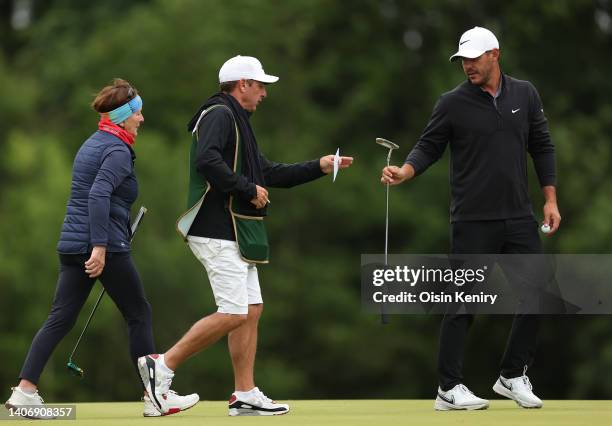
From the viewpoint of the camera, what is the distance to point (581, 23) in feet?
109

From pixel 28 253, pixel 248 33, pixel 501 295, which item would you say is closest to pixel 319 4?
pixel 248 33

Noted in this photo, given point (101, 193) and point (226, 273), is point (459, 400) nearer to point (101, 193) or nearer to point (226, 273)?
point (226, 273)

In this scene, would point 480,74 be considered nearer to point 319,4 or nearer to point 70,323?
point 70,323

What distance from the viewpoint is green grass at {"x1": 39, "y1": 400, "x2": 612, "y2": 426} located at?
8.61m

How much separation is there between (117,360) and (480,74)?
2072 cm

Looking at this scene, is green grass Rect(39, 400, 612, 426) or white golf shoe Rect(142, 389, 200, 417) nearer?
green grass Rect(39, 400, 612, 426)

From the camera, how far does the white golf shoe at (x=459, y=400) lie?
9.38 meters

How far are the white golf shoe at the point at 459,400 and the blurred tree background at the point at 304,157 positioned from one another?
61.5 feet

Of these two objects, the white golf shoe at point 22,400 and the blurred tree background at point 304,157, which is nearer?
the white golf shoe at point 22,400

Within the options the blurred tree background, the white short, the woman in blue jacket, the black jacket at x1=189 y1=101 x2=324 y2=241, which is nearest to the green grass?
the woman in blue jacket

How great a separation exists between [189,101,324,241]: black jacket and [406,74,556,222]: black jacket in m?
1.19

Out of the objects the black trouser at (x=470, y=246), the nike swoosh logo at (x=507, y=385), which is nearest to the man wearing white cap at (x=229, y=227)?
the black trouser at (x=470, y=246)

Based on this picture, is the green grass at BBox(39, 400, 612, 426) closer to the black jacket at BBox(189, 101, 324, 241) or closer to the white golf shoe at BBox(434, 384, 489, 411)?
the white golf shoe at BBox(434, 384, 489, 411)

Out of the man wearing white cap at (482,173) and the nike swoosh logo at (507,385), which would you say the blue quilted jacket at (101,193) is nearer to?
the man wearing white cap at (482,173)
